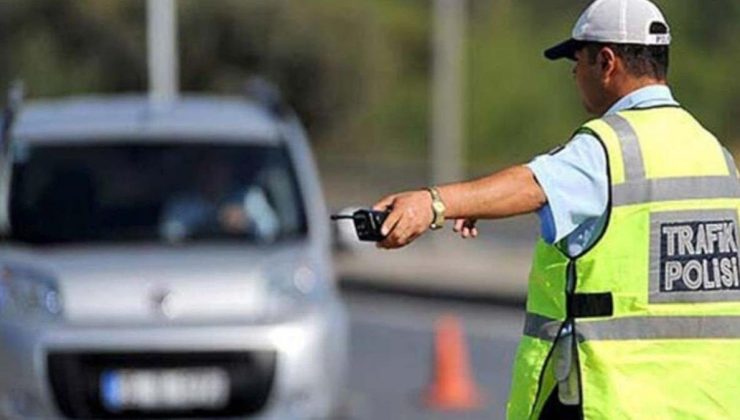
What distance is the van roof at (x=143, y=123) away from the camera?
10305mm

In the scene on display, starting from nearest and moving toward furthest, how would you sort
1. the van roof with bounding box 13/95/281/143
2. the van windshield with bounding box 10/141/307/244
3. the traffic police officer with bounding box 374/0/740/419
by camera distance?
the traffic police officer with bounding box 374/0/740/419 < the van windshield with bounding box 10/141/307/244 < the van roof with bounding box 13/95/281/143

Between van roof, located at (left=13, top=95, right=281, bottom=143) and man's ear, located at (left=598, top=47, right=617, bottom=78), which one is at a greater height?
man's ear, located at (left=598, top=47, right=617, bottom=78)

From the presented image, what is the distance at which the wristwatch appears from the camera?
4.55 m

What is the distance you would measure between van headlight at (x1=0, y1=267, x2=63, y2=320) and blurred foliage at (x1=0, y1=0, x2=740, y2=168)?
2347 cm

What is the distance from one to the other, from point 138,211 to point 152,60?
863 centimetres

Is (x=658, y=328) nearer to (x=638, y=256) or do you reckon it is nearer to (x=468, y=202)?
(x=638, y=256)

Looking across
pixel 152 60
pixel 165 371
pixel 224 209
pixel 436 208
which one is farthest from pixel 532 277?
pixel 152 60

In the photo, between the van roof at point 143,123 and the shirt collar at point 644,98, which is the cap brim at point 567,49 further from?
the van roof at point 143,123

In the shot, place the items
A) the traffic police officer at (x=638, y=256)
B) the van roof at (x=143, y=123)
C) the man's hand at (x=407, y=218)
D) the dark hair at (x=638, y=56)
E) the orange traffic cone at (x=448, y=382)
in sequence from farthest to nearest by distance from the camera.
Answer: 1. the orange traffic cone at (x=448, y=382)
2. the van roof at (x=143, y=123)
3. the dark hair at (x=638, y=56)
4. the traffic police officer at (x=638, y=256)
5. the man's hand at (x=407, y=218)

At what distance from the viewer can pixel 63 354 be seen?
9.41 meters

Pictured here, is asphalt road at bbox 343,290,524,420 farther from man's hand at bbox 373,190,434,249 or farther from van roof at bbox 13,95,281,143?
man's hand at bbox 373,190,434,249

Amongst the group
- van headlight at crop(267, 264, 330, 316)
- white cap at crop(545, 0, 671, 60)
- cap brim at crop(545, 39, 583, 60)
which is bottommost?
van headlight at crop(267, 264, 330, 316)

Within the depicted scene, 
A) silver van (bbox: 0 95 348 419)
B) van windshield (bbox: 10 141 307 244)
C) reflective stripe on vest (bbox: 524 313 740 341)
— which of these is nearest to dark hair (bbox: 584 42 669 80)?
reflective stripe on vest (bbox: 524 313 740 341)

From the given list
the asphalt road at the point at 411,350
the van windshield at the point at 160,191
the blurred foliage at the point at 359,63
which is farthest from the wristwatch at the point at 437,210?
the blurred foliage at the point at 359,63
